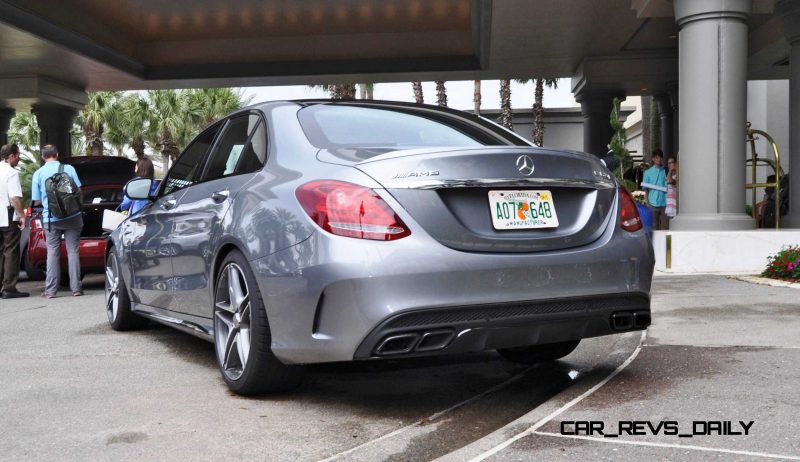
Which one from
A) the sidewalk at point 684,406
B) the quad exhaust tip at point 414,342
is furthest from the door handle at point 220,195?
the sidewalk at point 684,406

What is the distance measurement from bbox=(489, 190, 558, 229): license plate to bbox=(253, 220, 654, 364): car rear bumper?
0.15m

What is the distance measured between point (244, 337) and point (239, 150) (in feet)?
3.82

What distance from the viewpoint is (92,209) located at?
38.0 ft

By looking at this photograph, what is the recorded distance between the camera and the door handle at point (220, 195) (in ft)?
15.4

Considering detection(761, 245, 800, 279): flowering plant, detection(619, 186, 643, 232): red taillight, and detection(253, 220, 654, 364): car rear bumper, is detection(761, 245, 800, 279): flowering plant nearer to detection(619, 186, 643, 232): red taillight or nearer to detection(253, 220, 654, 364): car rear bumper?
detection(619, 186, 643, 232): red taillight

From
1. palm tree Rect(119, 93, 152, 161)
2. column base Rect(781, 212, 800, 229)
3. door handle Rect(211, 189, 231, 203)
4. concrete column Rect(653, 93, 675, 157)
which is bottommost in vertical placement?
column base Rect(781, 212, 800, 229)

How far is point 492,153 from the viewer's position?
400 cm

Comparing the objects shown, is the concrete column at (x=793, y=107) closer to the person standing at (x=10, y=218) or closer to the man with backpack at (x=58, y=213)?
the man with backpack at (x=58, y=213)

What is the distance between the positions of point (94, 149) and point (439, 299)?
154 feet

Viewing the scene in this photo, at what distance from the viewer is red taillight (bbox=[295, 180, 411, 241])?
12.2 feet

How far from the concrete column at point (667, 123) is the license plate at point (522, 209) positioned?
2310cm

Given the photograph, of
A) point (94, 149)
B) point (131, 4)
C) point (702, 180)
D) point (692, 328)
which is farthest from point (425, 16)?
point (94, 149)

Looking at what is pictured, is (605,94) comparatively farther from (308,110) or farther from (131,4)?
(308,110)

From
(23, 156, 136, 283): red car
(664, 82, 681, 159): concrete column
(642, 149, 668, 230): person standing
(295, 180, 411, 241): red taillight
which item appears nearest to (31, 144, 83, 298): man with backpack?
(23, 156, 136, 283): red car
